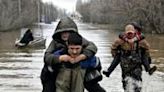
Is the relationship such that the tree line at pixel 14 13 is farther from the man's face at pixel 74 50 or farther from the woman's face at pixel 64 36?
the man's face at pixel 74 50

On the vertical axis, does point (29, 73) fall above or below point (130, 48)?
below

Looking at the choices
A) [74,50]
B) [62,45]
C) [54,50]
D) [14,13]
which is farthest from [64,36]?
[14,13]

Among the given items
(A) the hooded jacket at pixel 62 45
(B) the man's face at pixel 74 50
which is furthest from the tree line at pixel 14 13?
(B) the man's face at pixel 74 50

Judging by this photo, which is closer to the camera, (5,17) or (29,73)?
(29,73)

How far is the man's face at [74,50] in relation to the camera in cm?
597

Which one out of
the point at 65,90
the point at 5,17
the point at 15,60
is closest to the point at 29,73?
the point at 15,60

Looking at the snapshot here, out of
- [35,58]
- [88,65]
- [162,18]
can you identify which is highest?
[88,65]

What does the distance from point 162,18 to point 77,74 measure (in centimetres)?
4582

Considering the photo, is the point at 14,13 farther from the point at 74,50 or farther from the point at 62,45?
the point at 74,50

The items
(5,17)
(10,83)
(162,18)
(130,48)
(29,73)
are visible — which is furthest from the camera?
(5,17)

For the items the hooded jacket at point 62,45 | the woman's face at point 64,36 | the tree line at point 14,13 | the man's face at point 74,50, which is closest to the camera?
the man's face at point 74,50

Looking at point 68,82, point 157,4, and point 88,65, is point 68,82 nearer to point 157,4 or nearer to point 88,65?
point 88,65

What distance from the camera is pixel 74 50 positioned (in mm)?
5973

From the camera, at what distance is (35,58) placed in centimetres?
2317
